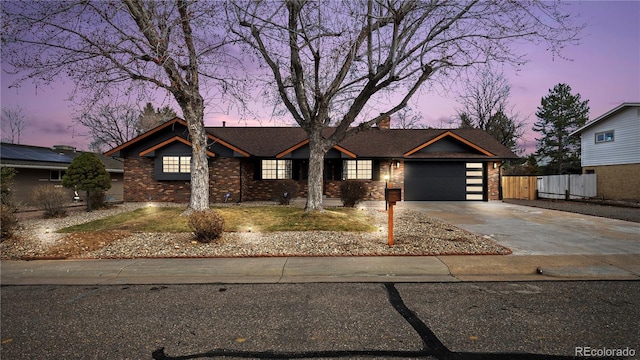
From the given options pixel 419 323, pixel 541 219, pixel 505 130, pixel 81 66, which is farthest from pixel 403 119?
pixel 419 323

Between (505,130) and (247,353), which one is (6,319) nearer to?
(247,353)

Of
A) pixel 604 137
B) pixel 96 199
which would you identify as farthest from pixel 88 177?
pixel 604 137

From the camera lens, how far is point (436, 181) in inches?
803

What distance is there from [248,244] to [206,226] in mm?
1120

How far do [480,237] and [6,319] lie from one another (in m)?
Result: 9.32

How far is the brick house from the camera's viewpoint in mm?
18219

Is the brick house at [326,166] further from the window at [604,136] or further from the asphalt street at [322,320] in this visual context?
the asphalt street at [322,320]

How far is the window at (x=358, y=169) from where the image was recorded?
2044 cm

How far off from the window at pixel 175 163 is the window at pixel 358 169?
9701mm

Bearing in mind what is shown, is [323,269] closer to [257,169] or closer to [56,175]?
[257,169]

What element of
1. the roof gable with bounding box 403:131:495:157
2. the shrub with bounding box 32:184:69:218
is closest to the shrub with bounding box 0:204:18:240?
the shrub with bounding box 32:184:69:218

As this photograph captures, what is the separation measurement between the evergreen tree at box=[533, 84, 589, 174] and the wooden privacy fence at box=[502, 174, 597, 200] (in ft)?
63.9

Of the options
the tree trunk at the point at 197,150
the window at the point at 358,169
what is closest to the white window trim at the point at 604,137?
the window at the point at 358,169

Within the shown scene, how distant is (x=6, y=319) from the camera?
377 cm
